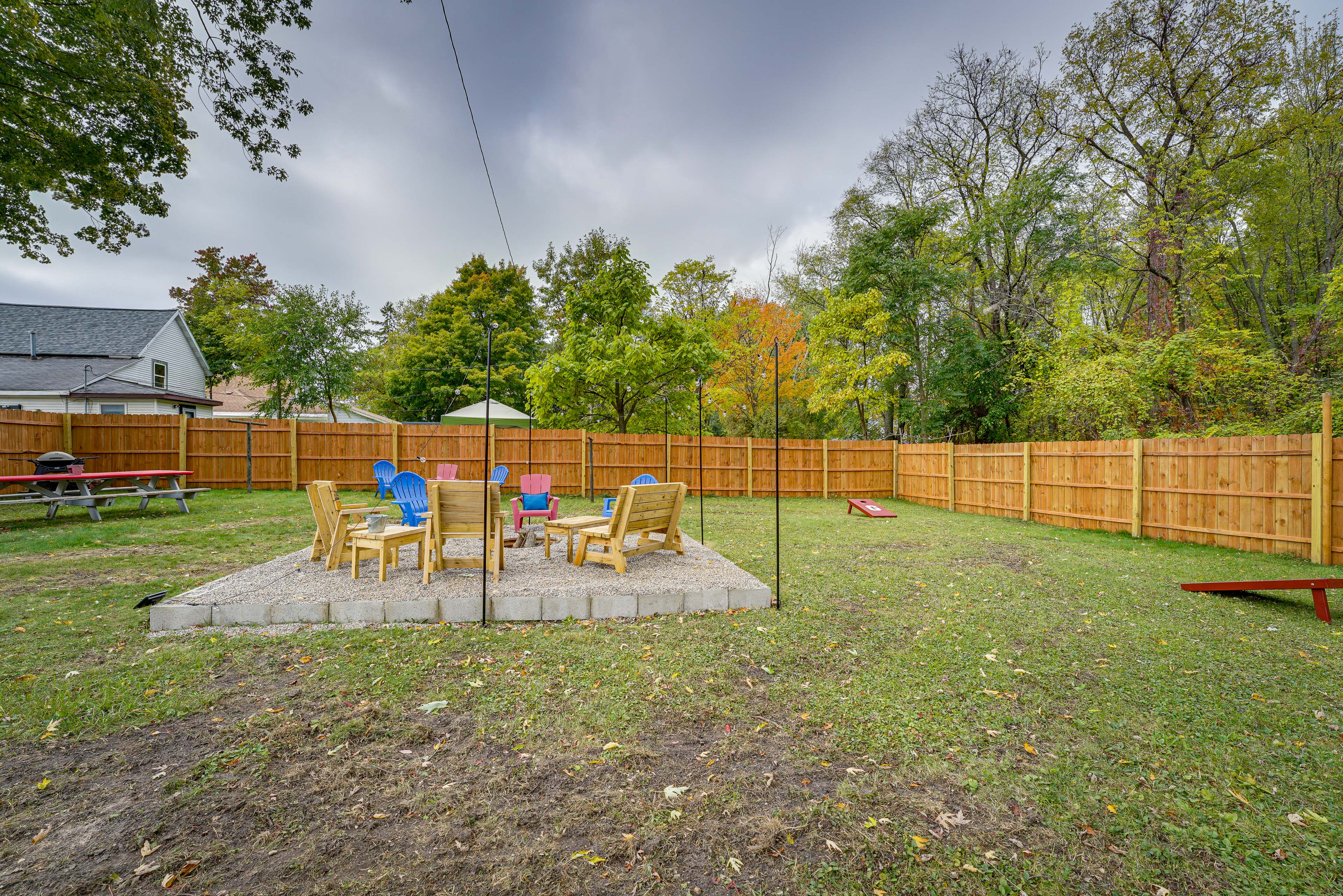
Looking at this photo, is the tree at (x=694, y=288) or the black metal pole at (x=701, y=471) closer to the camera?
the black metal pole at (x=701, y=471)

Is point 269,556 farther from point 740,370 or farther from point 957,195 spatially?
point 957,195

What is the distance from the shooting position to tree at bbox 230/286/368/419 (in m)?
19.4

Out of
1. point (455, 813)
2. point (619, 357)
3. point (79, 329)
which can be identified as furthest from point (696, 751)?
point (79, 329)

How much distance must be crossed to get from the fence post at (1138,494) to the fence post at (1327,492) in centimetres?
245

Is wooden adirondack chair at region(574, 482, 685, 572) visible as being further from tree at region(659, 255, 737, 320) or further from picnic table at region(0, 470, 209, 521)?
tree at region(659, 255, 737, 320)

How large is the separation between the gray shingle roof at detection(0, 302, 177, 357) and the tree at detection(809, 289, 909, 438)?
83.0 feet

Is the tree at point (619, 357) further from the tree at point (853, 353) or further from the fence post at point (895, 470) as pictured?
the fence post at point (895, 470)

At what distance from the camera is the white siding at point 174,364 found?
19.3 metres

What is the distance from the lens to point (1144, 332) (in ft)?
50.2

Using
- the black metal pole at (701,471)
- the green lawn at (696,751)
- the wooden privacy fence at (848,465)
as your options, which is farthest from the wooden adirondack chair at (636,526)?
the wooden privacy fence at (848,465)

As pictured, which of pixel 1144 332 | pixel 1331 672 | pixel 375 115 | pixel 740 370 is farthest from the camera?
pixel 740 370

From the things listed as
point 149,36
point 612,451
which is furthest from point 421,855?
point 612,451

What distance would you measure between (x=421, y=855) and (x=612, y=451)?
45.2 feet

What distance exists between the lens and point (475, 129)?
249 inches
